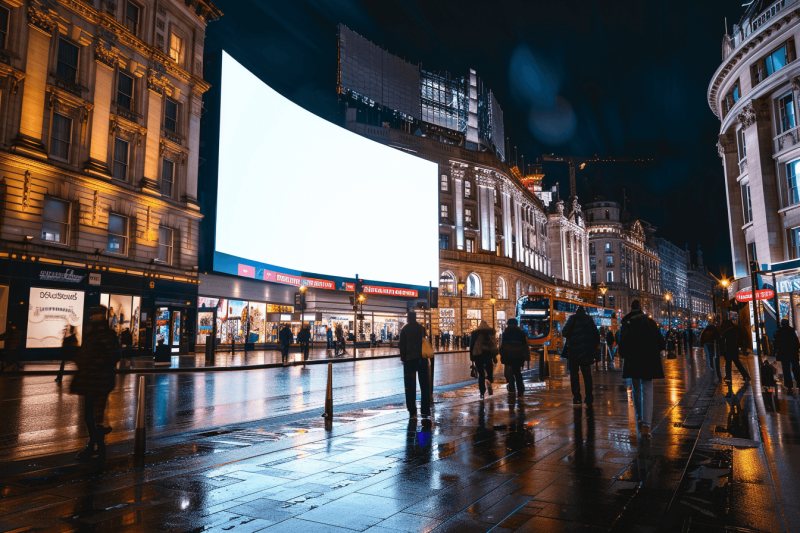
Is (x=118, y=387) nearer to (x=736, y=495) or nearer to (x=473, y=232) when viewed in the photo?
(x=736, y=495)

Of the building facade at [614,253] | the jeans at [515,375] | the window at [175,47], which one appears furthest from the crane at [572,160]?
the jeans at [515,375]

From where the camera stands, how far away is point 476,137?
218 feet

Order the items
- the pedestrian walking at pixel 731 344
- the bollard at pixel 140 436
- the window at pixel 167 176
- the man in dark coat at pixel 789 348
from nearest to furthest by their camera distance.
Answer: the bollard at pixel 140 436, the man in dark coat at pixel 789 348, the pedestrian walking at pixel 731 344, the window at pixel 167 176

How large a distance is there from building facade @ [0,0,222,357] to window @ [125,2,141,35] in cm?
6

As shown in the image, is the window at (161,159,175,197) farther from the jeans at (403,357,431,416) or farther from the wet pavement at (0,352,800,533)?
the jeans at (403,357,431,416)

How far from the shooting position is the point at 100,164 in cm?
2478

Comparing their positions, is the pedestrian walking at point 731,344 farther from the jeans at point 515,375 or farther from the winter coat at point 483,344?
the winter coat at point 483,344

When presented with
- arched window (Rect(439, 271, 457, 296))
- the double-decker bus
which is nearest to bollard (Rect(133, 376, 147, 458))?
the double-decker bus

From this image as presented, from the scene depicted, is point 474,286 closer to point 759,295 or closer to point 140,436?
point 759,295

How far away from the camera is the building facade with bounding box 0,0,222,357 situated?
2145 cm

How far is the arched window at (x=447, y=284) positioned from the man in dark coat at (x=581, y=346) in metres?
46.8

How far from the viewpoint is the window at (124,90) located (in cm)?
2667

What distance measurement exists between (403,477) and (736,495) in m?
2.99

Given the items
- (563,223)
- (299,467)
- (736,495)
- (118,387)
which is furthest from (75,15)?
(563,223)
